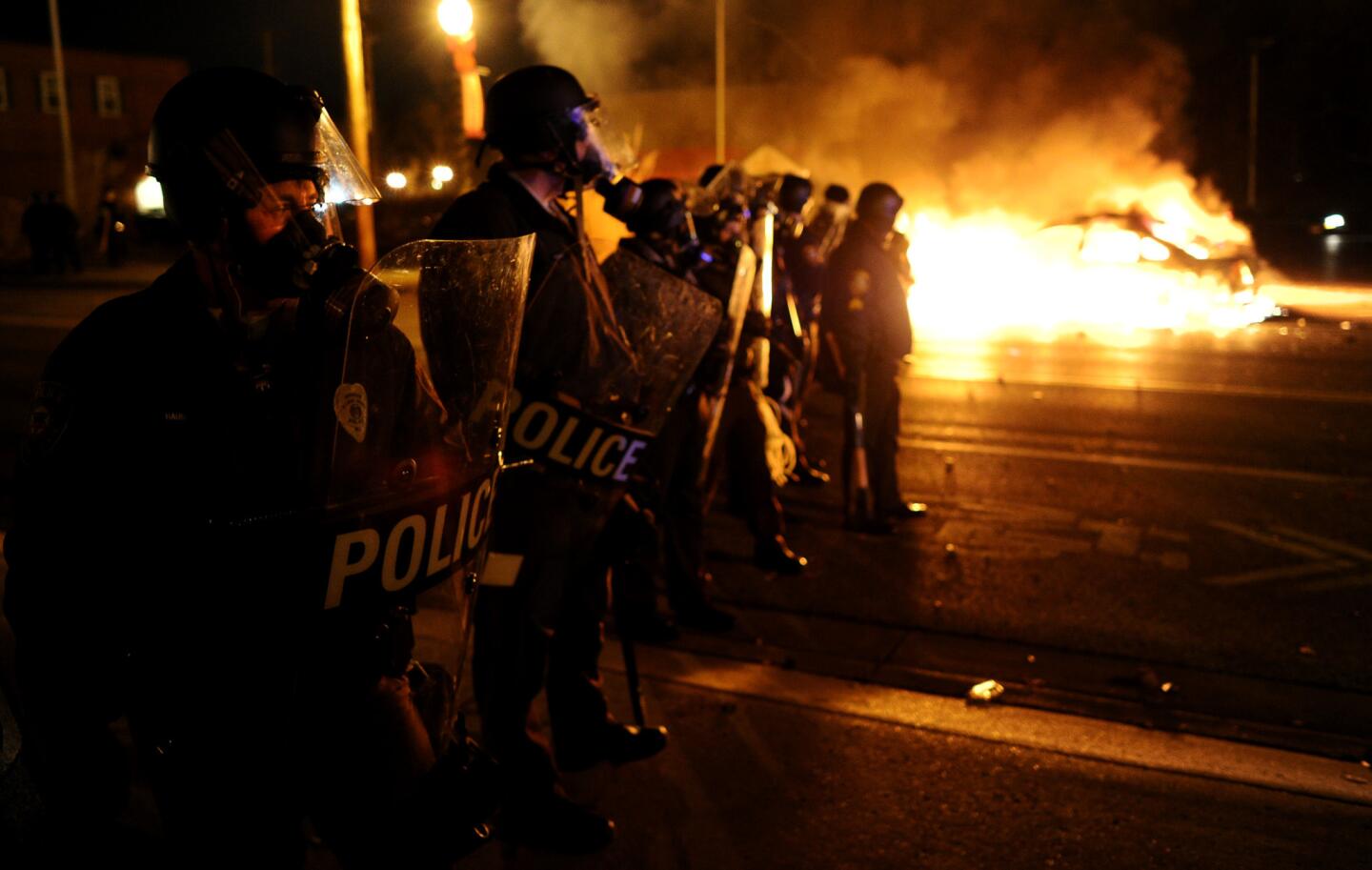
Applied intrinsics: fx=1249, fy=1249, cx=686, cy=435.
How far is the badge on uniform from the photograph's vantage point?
1873mm

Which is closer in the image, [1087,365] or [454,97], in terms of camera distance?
[1087,365]

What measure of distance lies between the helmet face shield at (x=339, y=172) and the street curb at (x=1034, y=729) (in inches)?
105

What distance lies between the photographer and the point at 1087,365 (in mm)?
12438

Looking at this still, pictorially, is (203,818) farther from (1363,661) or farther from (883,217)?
(883,217)

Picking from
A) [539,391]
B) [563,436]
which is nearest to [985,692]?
[563,436]

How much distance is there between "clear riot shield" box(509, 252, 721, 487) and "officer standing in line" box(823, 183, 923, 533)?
9.74 feet

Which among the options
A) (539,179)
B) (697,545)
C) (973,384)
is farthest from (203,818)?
(973,384)

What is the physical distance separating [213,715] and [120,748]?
0.53ft

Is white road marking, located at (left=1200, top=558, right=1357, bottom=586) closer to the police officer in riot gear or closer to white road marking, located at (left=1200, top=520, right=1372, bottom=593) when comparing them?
white road marking, located at (left=1200, top=520, right=1372, bottom=593)

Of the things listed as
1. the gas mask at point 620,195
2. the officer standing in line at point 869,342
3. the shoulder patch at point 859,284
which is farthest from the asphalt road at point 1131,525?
the gas mask at point 620,195

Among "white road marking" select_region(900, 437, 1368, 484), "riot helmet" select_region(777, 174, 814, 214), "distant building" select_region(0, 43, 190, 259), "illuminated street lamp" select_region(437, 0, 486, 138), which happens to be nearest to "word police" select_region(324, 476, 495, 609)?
"riot helmet" select_region(777, 174, 814, 214)

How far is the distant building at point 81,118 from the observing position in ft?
137

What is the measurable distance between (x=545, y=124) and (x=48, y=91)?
4784cm

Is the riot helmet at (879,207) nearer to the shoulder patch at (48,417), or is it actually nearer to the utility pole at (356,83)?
the shoulder patch at (48,417)
